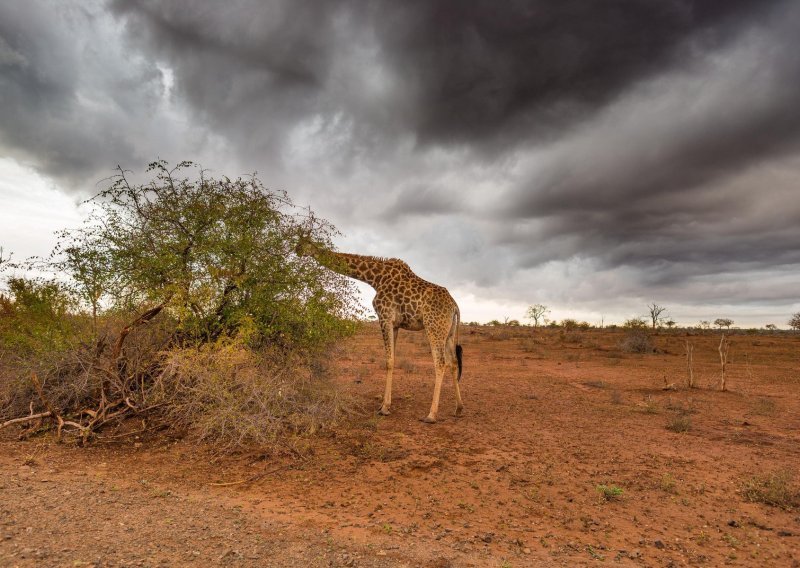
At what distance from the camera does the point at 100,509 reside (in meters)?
4.59

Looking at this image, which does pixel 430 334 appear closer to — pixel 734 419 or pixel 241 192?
pixel 241 192

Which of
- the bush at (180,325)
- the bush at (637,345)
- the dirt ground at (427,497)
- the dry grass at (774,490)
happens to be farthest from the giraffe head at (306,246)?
the bush at (637,345)

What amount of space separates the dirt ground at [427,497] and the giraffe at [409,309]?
996 mm

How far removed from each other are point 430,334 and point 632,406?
5289 millimetres

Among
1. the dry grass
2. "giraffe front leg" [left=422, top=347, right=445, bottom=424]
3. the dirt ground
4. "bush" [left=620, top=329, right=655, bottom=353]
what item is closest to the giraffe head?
the dirt ground

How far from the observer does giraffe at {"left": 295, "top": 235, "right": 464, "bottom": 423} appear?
30.8 ft

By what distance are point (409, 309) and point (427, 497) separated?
479 centimetres

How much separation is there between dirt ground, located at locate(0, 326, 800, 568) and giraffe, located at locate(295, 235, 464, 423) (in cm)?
100

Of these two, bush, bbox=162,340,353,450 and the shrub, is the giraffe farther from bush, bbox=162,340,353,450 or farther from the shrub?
the shrub

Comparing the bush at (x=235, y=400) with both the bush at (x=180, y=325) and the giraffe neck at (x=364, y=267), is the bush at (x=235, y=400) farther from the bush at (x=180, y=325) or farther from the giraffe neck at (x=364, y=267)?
the giraffe neck at (x=364, y=267)

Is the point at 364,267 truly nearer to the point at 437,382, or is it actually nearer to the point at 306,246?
the point at 306,246

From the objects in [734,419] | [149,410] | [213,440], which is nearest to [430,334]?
[213,440]

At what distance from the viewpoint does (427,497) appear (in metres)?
5.21

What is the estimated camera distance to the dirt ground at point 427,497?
3.94 meters
